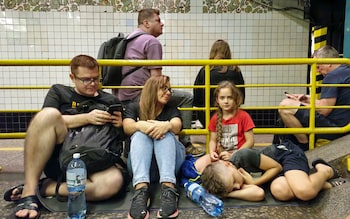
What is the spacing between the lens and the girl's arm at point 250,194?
221 cm

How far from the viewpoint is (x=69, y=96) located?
2336mm

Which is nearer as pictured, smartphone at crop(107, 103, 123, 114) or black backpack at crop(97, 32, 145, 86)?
smartphone at crop(107, 103, 123, 114)

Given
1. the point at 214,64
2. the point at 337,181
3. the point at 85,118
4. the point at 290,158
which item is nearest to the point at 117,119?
the point at 85,118

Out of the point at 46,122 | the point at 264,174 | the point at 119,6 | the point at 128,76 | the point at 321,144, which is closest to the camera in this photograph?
the point at 46,122

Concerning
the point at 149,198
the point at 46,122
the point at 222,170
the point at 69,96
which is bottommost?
the point at 149,198

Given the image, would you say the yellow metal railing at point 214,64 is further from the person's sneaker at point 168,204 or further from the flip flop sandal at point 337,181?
the person's sneaker at point 168,204

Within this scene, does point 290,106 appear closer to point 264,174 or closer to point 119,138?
point 264,174

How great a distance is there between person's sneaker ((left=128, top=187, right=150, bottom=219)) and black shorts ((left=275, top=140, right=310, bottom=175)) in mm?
1008

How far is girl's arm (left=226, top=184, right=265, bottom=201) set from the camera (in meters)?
2.21

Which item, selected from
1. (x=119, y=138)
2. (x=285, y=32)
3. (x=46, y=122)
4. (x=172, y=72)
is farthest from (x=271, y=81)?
(x=46, y=122)

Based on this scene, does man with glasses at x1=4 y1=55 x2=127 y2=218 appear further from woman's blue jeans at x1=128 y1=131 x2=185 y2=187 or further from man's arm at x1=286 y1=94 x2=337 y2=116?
man's arm at x1=286 y1=94 x2=337 y2=116

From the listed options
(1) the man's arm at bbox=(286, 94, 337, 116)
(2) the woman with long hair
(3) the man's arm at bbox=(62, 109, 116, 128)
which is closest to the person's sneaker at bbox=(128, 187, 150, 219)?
(2) the woman with long hair

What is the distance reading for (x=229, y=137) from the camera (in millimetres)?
2574

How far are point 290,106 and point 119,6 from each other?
2.98m
